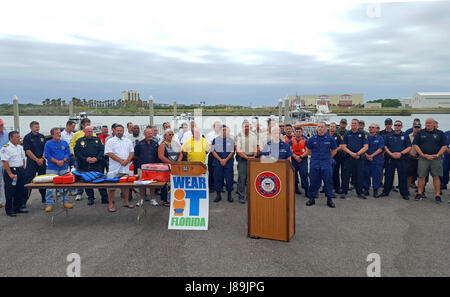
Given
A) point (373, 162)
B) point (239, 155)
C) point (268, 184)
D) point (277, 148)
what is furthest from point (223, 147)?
point (373, 162)

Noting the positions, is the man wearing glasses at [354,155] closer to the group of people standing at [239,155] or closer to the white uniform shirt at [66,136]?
the group of people standing at [239,155]

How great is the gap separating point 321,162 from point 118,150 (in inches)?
166

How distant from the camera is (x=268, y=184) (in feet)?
14.4

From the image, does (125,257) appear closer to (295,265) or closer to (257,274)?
(257,274)

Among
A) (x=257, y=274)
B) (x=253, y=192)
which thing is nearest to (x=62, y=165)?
(x=253, y=192)

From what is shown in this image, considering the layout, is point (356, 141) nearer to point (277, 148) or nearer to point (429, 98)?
point (277, 148)

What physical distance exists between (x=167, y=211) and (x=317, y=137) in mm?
3462

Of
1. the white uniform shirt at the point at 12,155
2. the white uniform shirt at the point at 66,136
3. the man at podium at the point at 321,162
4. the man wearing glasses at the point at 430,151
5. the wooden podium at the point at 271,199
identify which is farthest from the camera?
the white uniform shirt at the point at 66,136

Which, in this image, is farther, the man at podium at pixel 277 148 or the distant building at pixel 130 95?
the distant building at pixel 130 95

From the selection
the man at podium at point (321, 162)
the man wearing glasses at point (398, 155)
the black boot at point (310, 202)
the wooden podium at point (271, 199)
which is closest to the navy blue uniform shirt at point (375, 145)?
the man wearing glasses at point (398, 155)

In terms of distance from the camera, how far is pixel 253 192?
14.7ft

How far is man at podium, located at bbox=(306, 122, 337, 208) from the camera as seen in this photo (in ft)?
20.8

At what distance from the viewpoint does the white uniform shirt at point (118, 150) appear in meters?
6.22

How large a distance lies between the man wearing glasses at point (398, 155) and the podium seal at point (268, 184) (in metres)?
4.10
